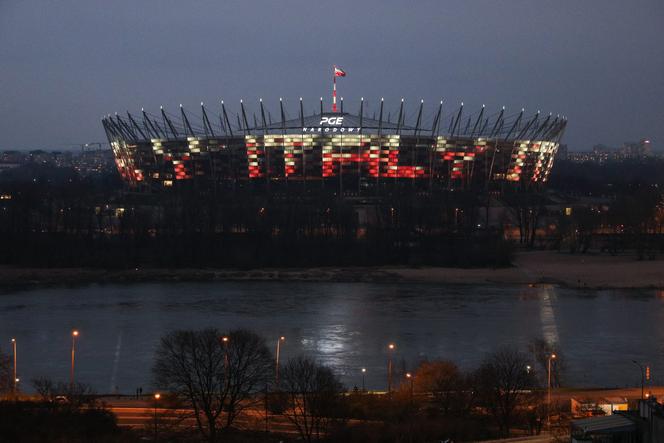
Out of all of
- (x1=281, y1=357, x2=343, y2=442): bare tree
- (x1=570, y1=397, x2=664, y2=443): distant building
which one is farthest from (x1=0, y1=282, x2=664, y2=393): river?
(x1=570, y1=397, x2=664, y2=443): distant building

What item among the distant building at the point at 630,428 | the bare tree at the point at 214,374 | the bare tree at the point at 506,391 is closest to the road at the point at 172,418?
the bare tree at the point at 214,374

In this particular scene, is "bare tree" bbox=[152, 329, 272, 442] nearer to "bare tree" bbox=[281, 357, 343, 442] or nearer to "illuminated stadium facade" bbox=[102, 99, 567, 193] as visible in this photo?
"bare tree" bbox=[281, 357, 343, 442]

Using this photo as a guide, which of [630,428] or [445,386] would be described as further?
[445,386]

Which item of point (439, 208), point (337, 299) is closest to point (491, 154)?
point (439, 208)

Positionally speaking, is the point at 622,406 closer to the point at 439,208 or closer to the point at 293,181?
the point at 439,208

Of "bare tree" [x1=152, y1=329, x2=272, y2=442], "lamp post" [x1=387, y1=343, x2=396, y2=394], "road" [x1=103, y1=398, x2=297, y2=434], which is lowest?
"road" [x1=103, y1=398, x2=297, y2=434]

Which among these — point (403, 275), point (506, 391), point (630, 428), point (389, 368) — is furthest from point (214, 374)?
point (403, 275)

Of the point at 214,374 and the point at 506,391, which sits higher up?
the point at 214,374

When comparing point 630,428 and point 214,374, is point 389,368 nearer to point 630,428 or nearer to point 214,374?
point 214,374
